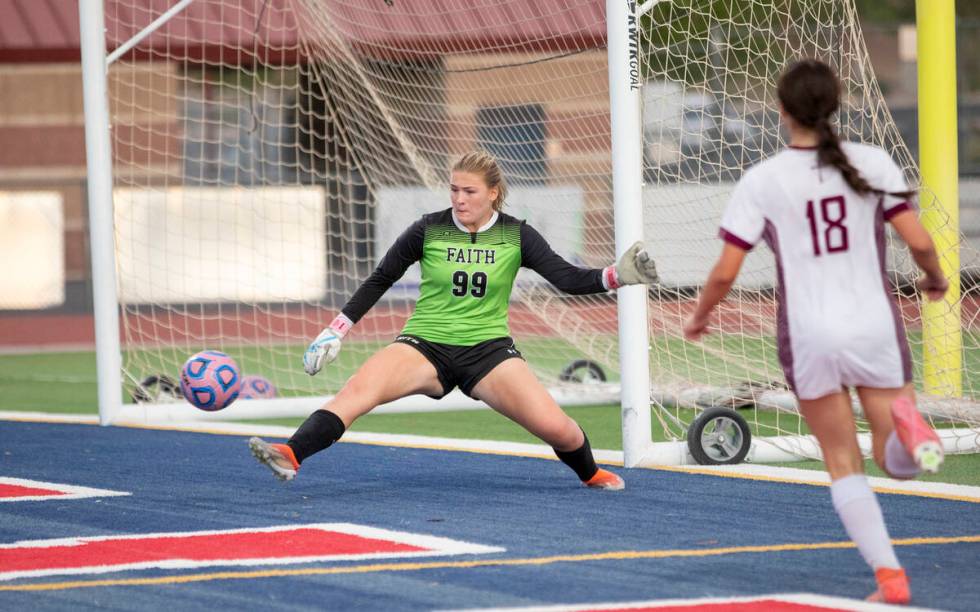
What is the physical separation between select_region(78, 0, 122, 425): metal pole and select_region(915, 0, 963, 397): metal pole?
18.4ft

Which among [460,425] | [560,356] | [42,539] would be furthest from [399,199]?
[42,539]

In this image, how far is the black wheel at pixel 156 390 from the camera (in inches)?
517

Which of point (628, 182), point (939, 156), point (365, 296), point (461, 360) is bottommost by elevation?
point (461, 360)

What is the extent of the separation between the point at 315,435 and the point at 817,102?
3337 mm

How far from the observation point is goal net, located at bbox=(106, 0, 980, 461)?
1138 cm

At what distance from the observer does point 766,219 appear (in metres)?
5.45

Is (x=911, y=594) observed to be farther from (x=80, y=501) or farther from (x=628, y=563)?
(x=80, y=501)

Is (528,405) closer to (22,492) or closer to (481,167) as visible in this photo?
(481,167)

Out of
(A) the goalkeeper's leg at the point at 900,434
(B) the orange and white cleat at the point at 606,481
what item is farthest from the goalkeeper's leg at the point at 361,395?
(A) the goalkeeper's leg at the point at 900,434

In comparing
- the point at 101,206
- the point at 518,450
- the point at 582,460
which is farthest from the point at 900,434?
the point at 101,206

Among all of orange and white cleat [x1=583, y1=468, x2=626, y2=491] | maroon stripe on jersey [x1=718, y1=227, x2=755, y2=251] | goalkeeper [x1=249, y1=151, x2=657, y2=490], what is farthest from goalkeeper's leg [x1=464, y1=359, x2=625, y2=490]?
maroon stripe on jersey [x1=718, y1=227, x2=755, y2=251]

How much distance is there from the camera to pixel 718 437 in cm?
927

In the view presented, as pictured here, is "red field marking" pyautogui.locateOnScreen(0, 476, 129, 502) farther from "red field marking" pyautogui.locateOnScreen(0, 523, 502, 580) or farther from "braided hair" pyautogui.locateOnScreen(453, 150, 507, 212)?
"braided hair" pyautogui.locateOnScreen(453, 150, 507, 212)

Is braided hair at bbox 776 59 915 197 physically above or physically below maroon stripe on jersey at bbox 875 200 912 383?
above
